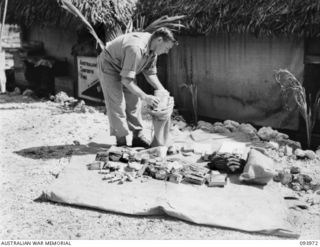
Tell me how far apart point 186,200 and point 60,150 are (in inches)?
90.7

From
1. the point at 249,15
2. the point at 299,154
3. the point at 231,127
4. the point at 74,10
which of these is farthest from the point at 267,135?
the point at 74,10

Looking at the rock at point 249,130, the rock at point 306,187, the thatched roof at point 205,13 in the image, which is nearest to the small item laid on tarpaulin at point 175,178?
the rock at point 306,187

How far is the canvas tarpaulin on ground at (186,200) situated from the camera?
4.24 m

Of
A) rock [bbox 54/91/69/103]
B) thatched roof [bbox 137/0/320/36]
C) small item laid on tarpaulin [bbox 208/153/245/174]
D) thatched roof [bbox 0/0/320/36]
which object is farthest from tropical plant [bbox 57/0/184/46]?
small item laid on tarpaulin [bbox 208/153/245/174]

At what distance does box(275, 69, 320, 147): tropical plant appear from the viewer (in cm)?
663

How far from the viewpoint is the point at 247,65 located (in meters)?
7.96

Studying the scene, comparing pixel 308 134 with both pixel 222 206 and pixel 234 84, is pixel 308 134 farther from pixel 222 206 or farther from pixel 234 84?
pixel 222 206

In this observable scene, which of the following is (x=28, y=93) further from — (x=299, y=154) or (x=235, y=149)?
(x=299, y=154)

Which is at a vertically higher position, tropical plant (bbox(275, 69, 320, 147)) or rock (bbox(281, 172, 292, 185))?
tropical plant (bbox(275, 69, 320, 147))

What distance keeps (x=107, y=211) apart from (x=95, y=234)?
0.40 meters

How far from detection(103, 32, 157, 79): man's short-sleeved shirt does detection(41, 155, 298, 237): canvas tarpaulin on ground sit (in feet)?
3.96

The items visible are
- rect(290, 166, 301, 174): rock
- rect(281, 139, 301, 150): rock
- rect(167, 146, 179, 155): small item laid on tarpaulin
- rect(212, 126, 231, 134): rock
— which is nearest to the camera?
rect(290, 166, 301, 174): rock

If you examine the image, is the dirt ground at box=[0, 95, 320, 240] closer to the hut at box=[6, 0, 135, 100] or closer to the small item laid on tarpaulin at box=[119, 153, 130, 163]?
the small item laid on tarpaulin at box=[119, 153, 130, 163]

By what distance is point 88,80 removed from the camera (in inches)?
384
